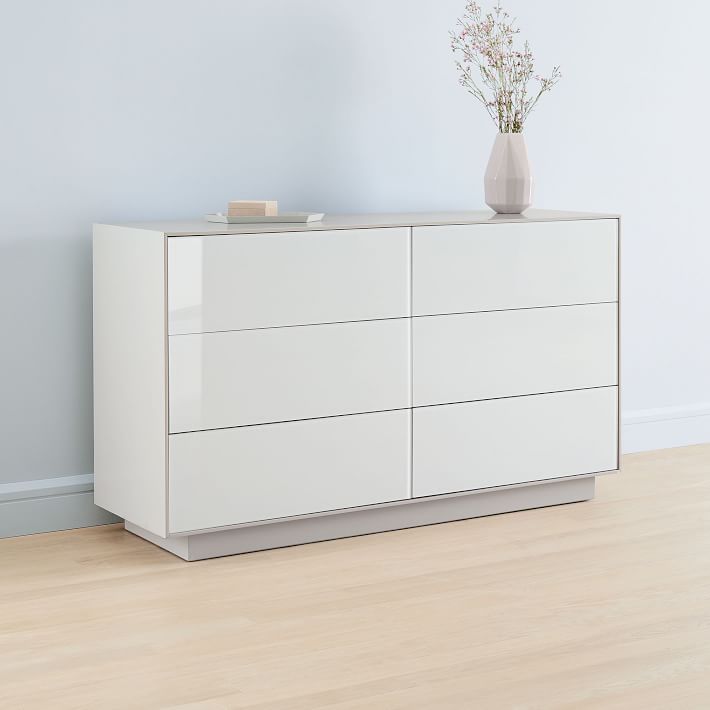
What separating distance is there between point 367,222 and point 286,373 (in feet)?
1.68

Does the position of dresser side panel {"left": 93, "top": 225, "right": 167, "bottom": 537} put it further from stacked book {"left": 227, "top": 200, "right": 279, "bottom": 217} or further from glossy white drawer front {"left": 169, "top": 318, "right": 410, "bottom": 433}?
stacked book {"left": 227, "top": 200, "right": 279, "bottom": 217}

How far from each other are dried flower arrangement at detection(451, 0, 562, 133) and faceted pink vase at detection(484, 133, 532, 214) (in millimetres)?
82

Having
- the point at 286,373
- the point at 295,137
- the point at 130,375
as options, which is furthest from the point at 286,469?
the point at 295,137

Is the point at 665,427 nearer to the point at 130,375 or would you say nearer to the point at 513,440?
the point at 513,440

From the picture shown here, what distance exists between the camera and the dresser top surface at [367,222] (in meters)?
3.19

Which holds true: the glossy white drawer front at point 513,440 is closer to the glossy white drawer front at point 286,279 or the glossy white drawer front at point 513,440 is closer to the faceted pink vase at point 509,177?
the glossy white drawer front at point 286,279

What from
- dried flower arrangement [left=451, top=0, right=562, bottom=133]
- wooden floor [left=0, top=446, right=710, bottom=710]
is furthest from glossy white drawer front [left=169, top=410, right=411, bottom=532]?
dried flower arrangement [left=451, top=0, right=562, bottom=133]

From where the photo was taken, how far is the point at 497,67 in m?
3.84

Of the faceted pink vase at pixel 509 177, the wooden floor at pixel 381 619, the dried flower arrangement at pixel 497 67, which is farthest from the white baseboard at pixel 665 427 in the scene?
the dried flower arrangement at pixel 497 67

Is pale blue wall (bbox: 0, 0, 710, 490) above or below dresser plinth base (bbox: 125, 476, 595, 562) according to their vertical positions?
above

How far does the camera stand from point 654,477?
165 inches

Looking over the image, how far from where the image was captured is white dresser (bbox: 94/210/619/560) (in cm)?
319

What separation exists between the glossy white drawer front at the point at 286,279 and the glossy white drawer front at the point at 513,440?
389mm

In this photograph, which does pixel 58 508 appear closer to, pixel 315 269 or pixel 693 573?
pixel 315 269
